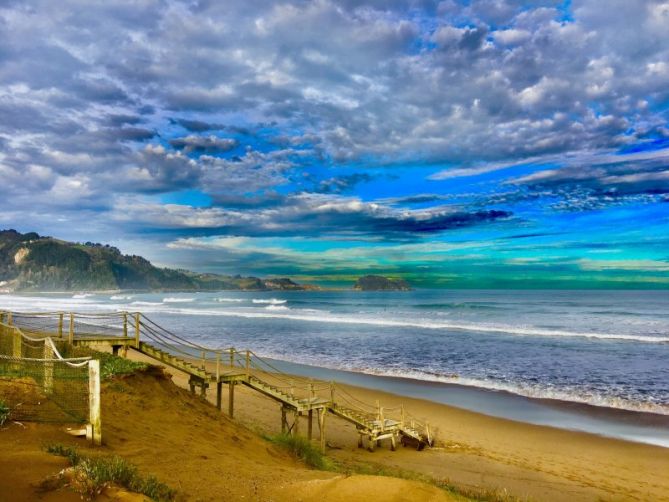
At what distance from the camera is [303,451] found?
1323 cm

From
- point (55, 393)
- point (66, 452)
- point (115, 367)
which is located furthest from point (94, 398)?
point (115, 367)

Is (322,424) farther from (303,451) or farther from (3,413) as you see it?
(3,413)

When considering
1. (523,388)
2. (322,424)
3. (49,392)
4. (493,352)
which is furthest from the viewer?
(493,352)

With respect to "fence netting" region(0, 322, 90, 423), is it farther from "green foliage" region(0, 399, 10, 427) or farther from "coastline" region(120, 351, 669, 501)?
"coastline" region(120, 351, 669, 501)

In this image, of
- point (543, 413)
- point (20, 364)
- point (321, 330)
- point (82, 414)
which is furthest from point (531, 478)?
point (321, 330)

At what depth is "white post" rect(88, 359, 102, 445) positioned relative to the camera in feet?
25.4

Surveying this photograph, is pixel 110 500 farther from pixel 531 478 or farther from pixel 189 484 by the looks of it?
pixel 531 478

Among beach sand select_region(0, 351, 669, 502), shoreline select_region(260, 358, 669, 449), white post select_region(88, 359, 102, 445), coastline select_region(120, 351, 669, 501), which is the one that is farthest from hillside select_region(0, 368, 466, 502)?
shoreline select_region(260, 358, 669, 449)

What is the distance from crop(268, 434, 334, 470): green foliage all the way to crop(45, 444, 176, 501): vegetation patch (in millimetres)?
6745

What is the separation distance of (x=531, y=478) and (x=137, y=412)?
11385mm

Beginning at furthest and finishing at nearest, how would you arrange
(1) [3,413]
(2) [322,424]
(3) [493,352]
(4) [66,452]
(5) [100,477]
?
(3) [493,352] → (2) [322,424] → (1) [3,413] → (4) [66,452] → (5) [100,477]

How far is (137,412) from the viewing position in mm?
10836

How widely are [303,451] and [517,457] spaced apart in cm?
763

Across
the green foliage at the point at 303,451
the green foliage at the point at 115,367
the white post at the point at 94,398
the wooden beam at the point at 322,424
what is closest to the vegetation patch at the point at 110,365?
the green foliage at the point at 115,367
